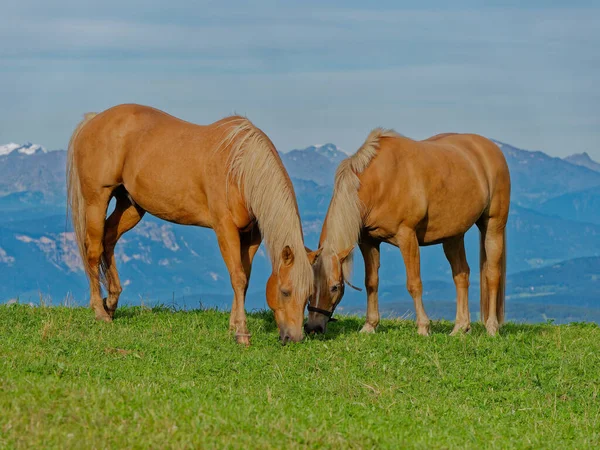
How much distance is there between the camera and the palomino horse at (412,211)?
1104cm

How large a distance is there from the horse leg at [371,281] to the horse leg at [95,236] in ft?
11.8

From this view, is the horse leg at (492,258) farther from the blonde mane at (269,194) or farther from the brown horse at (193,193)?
A: the blonde mane at (269,194)

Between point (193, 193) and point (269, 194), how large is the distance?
1.40 m

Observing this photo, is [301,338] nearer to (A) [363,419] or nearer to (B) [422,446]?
(A) [363,419]

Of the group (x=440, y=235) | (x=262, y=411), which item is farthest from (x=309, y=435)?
(x=440, y=235)

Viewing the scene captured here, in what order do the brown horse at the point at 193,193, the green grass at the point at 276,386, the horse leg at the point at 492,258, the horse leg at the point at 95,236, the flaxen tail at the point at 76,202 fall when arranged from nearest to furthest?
the green grass at the point at 276,386, the brown horse at the point at 193,193, the horse leg at the point at 95,236, the flaxen tail at the point at 76,202, the horse leg at the point at 492,258

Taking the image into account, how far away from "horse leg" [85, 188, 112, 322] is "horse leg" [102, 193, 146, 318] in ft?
0.69

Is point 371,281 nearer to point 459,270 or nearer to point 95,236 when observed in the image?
point 459,270

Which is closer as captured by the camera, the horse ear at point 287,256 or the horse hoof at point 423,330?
the horse ear at point 287,256

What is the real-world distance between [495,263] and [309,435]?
734cm

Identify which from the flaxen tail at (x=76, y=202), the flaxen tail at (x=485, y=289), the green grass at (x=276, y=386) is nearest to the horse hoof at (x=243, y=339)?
the green grass at (x=276, y=386)

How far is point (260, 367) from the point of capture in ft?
31.7

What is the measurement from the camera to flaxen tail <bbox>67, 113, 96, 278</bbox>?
507 inches

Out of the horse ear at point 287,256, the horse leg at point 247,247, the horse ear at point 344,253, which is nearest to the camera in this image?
the horse ear at point 287,256
